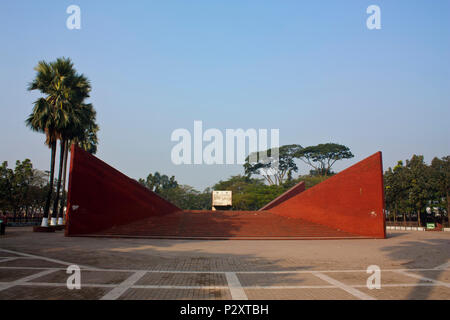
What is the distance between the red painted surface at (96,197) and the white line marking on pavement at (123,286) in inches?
420

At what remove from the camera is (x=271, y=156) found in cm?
6259

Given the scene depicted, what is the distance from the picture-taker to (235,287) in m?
6.20

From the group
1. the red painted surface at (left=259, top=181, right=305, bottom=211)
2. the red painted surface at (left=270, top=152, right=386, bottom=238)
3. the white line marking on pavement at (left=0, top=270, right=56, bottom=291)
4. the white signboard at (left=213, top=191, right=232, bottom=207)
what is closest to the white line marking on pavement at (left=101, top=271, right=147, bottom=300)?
the white line marking on pavement at (left=0, top=270, right=56, bottom=291)

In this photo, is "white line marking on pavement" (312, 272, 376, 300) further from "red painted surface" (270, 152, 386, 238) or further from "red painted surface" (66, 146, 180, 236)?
"red painted surface" (66, 146, 180, 236)

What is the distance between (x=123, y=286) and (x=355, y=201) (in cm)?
1654

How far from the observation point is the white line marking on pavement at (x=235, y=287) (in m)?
5.47

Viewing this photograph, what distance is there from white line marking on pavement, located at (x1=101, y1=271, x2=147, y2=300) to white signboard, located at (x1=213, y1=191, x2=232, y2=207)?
98.3 feet

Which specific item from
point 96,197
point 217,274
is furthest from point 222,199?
point 217,274

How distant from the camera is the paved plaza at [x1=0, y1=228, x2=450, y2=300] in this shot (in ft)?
18.5

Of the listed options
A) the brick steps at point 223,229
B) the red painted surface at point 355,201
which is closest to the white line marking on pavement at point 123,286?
the brick steps at point 223,229

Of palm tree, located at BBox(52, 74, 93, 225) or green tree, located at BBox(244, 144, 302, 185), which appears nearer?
palm tree, located at BBox(52, 74, 93, 225)

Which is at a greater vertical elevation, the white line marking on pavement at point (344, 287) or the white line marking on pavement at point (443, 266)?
the white line marking on pavement at point (344, 287)

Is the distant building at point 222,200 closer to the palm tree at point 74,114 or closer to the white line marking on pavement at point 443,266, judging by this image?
the palm tree at point 74,114

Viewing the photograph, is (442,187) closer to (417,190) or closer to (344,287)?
(417,190)
